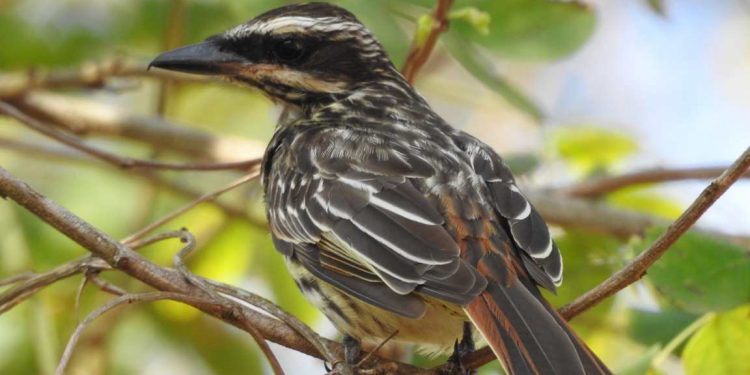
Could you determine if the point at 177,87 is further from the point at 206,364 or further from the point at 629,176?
the point at 629,176

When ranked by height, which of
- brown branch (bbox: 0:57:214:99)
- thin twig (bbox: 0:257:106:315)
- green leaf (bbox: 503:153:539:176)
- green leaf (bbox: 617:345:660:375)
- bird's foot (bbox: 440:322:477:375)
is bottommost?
green leaf (bbox: 503:153:539:176)

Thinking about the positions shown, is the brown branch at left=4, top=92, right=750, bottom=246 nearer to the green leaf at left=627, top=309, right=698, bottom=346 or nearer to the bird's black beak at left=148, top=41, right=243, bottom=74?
the bird's black beak at left=148, top=41, right=243, bottom=74

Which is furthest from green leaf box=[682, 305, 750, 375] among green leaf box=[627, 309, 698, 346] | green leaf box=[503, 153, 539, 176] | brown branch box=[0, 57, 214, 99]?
brown branch box=[0, 57, 214, 99]

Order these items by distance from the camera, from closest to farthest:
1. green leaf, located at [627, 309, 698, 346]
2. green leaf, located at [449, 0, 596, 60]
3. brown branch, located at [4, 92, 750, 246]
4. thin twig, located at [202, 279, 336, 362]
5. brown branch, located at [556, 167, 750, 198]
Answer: thin twig, located at [202, 279, 336, 362]
green leaf, located at [627, 309, 698, 346]
green leaf, located at [449, 0, 596, 60]
brown branch, located at [4, 92, 750, 246]
brown branch, located at [556, 167, 750, 198]

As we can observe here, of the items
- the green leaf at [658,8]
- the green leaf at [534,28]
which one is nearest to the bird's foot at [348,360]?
the green leaf at [534,28]

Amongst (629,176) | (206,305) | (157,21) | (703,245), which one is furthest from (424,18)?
(157,21)

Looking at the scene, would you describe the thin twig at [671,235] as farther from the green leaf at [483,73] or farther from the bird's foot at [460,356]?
the green leaf at [483,73]

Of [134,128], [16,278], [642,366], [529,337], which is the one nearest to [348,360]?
[529,337]
